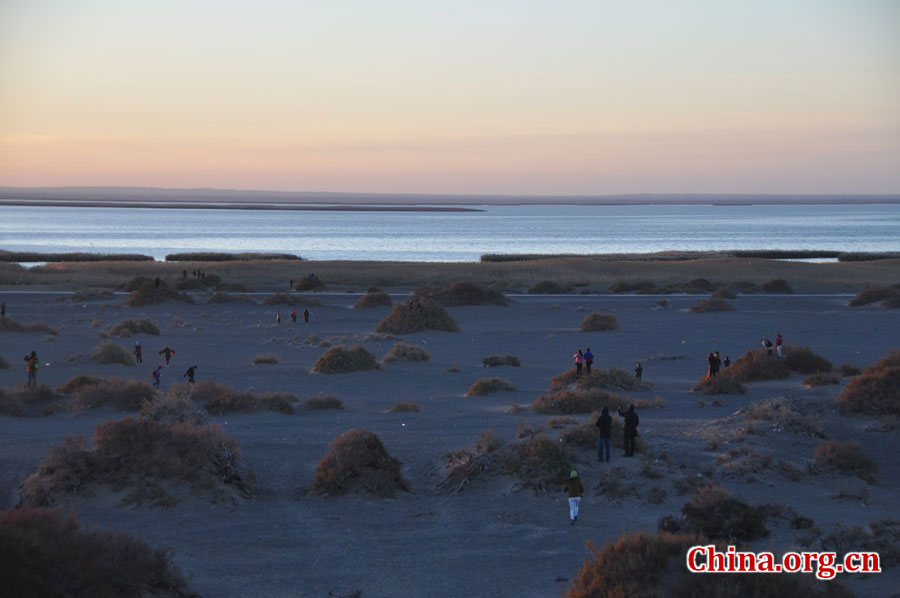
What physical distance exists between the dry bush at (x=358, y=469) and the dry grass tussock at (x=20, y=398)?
32.3 feet

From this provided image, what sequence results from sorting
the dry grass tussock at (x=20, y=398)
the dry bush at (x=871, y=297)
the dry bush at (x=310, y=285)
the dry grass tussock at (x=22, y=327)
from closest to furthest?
1. the dry grass tussock at (x=20, y=398)
2. the dry grass tussock at (x=22, y=327)
3. the dry bush at (x=871, y=297)
4. the dry bush at (x=310, y=285)

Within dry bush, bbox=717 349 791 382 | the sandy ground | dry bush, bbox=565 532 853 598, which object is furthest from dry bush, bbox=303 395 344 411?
dry bush, bbox=565 532 853 598

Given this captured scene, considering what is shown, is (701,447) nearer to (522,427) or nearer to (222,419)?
(522,427)

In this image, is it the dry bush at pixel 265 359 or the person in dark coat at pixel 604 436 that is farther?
the dry bush at pixel 265 359

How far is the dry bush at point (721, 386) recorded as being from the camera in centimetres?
2323

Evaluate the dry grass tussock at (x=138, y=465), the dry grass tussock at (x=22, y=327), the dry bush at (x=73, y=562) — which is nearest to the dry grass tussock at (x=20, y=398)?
the dry grass tussock at (x=138, y=465)

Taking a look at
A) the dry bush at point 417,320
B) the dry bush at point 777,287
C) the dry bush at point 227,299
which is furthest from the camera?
the dry bush at point 777,287

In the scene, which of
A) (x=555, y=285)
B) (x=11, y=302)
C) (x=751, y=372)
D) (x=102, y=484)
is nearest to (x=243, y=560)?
(x=102, y=484)

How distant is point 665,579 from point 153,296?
46.0 metres

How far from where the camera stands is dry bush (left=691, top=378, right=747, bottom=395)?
23.2 m

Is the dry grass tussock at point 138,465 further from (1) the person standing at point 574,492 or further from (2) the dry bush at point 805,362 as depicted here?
(2) the dry bush at point 805,362

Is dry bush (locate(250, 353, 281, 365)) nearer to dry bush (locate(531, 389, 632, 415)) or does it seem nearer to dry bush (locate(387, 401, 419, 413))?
dry bush (locate(387, 401, 419, 413))

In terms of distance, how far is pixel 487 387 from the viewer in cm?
2408

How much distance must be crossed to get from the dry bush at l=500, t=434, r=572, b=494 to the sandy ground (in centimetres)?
29
